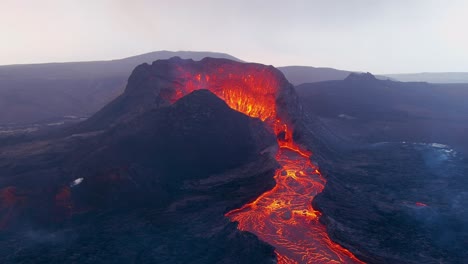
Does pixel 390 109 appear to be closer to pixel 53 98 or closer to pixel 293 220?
pixel 293 220

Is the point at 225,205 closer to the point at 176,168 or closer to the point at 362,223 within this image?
the point at 176,168

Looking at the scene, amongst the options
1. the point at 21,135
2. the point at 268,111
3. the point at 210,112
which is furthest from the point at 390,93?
the point at 21,135

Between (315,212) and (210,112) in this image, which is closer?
(315,212)

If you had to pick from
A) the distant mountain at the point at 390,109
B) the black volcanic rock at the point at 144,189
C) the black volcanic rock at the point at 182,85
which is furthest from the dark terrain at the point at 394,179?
the black volcanic rock at the point at 144,189

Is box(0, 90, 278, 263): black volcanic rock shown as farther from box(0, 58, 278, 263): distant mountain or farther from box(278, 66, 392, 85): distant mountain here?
box(278, 66, 392, 85): distant mountain

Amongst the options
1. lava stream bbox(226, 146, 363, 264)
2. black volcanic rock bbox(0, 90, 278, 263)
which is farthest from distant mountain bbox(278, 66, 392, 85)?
lava stream bbox(226, 146, 363, 264)

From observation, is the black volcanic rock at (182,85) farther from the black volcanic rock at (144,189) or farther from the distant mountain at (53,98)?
the distant mountain at (53,98)
